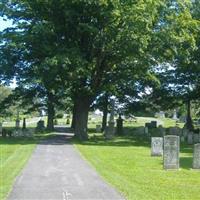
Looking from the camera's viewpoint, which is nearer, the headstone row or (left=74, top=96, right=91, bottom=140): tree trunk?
the headstone row

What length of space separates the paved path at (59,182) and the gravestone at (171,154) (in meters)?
2.94

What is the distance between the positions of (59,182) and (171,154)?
20.5ft

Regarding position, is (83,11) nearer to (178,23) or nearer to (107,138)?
(178,23)

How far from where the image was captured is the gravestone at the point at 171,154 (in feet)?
70.2

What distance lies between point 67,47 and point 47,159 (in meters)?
17.1

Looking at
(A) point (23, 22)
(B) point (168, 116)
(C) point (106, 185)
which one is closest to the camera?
(C) point (106, 185)

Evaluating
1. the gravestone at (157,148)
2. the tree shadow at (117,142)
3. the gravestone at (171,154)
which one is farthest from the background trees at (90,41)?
the gravestone at (171,154)

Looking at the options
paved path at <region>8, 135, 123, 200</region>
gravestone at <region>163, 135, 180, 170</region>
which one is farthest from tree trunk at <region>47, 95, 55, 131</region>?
gravestone at <region>163, 135, 180, 170</region>

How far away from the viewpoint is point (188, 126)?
56.1 meters

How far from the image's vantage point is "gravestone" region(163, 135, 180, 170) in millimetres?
21406

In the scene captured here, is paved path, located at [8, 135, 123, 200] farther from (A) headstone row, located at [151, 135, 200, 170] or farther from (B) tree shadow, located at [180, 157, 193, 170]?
(B) tree shadow, located at [180, 157, 193, 170]

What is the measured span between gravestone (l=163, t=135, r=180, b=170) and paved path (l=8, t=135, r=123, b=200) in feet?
9.65

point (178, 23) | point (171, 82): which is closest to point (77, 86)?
point (178, 23)

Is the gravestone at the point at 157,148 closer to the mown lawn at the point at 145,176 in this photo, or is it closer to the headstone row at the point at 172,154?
the mown lawn at the point at 145,176
